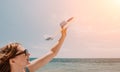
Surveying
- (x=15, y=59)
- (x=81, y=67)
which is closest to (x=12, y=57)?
(x=15, y=59)

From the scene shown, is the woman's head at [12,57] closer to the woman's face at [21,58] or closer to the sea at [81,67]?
the woman's face at [21,58]

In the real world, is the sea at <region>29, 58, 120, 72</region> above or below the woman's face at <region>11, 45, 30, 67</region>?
below

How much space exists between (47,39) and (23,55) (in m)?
0.60

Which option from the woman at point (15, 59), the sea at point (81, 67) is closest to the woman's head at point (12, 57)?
the woman at point (15, 59)

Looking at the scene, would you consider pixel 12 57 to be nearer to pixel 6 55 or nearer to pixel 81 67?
pixel 6 55

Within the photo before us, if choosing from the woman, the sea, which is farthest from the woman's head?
the sea

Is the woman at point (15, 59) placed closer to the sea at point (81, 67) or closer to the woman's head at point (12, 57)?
the woman's head at point (12, 57)

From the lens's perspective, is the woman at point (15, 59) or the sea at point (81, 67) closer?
the woman at point (15, 59)

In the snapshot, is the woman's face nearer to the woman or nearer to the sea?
the woman

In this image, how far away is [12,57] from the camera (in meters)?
1.77

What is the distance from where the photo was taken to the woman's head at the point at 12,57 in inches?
68.7

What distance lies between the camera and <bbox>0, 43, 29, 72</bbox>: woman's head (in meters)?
1.74

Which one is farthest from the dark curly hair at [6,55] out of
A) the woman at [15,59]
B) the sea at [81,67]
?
the sea at [81,67]

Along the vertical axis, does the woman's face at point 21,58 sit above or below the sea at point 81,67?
above
